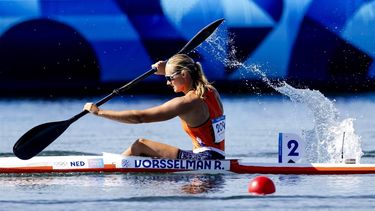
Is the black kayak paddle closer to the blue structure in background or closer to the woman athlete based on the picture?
the woman athlete

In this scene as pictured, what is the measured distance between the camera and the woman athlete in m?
12.6

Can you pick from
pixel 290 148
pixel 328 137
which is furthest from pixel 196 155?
pixel 328 137

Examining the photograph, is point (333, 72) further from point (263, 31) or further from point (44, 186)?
point (44, 186)

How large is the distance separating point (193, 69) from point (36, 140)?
201 centimetres

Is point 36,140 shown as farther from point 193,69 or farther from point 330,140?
point 330,140

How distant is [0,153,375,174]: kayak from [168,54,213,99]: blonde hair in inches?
29.1

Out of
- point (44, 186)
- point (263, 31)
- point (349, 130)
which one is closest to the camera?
point (44, 186)

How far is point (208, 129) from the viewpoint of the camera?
503 inches

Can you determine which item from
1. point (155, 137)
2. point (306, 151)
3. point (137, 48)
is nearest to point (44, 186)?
point (306, 151)

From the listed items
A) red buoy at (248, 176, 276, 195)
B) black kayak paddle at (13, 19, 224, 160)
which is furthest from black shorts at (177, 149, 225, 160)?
red buoy at (248, 176, 276, 195)

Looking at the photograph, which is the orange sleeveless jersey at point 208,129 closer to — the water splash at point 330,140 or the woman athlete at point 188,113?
the woman athlete at point 188,113

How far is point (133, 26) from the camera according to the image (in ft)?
85.1

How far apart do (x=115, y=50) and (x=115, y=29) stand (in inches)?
17.8

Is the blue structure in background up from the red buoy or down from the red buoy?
up
